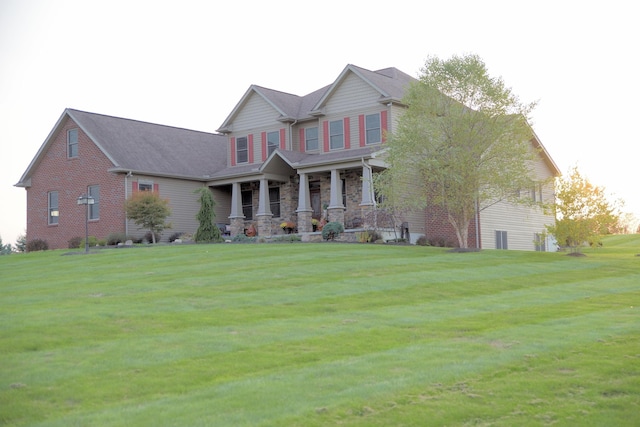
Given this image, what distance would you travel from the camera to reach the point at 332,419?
7.73 meters

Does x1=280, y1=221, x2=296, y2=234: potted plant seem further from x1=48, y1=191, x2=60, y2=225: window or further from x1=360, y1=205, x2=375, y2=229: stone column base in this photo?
x1=48, y1=191, x2=60, y2=225: window

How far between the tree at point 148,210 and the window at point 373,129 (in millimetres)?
10252

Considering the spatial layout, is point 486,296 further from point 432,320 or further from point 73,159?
point 73,159

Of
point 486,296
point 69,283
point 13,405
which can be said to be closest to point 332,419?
point 13,405

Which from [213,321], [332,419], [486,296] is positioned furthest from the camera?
[486,296]

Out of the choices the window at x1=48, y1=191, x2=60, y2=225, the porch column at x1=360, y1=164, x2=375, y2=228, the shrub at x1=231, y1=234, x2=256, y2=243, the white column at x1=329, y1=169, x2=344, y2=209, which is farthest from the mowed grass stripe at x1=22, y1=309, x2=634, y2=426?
the window at x1=48, y1=191, x2=60, y2=225

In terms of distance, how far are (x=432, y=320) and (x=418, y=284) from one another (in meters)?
4.39

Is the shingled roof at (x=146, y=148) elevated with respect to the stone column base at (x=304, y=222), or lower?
elevated

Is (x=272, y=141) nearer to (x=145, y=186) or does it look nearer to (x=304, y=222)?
(x=304, y=222)

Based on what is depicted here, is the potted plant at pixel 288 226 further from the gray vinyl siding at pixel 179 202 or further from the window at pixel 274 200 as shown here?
the gray vinyl siding at pixel 179 202

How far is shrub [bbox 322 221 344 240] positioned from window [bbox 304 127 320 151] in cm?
653

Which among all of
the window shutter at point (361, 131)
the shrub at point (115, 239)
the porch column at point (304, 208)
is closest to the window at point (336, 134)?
the window shutter at point (361, 131)

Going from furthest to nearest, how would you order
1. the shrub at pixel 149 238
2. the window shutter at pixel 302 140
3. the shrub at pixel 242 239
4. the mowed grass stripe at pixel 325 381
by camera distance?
1. the window shutter at pixel 302 140
2. the shrub at pixel 149 238
3. the shrub at pixel 242 239
4. the mowed grass stripe at pixel 325 381

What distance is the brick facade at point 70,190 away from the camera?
3600cm
